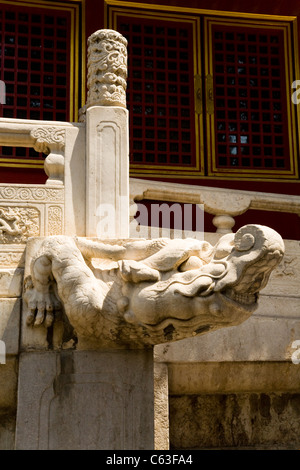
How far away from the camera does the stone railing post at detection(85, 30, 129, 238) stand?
463 centimetres

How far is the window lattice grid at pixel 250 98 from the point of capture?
9859 mm

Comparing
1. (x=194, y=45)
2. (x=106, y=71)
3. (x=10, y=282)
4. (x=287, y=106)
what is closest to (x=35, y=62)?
(x=194, y=45)

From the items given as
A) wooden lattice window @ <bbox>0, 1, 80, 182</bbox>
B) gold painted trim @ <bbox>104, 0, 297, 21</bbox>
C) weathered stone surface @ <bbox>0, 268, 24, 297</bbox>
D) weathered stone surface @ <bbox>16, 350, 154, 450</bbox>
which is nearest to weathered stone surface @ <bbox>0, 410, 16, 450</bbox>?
weathered stone surface @ <bbox>16, 350, 154, 450</bbox>

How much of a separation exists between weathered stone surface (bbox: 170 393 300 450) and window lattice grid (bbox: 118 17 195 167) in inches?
172

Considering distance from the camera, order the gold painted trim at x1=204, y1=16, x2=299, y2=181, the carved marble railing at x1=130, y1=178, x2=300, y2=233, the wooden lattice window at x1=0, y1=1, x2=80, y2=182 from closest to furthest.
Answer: the carved marble railing at x1=130, y1=178, x2=300, y2=233 < the wooden lattice window at x1=0, y1=1, x2=80, y2=182 < the gold painted trim at x1=204, y1=16, x2=299, y2=181

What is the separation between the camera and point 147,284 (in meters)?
4.05

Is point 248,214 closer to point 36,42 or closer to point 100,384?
point 36,42

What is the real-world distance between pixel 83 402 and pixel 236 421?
204 centimetres

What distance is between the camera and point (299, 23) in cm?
1022

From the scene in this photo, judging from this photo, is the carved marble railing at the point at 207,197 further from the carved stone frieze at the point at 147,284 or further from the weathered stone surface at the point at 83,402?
the weathered stone surface at the point at 83,402

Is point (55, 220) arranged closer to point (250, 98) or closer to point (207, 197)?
point (207, 197)

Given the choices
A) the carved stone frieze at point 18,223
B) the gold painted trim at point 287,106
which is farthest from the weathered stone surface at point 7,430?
the gold painted trim at point 287,106

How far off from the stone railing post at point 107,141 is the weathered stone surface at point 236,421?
6.33 feet

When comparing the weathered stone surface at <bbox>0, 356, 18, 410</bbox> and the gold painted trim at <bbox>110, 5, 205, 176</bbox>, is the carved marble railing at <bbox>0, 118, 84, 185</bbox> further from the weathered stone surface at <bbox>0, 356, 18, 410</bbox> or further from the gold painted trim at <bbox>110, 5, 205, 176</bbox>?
the gold painted trim at <bbox>110, 5, 205, 176</bbox>
